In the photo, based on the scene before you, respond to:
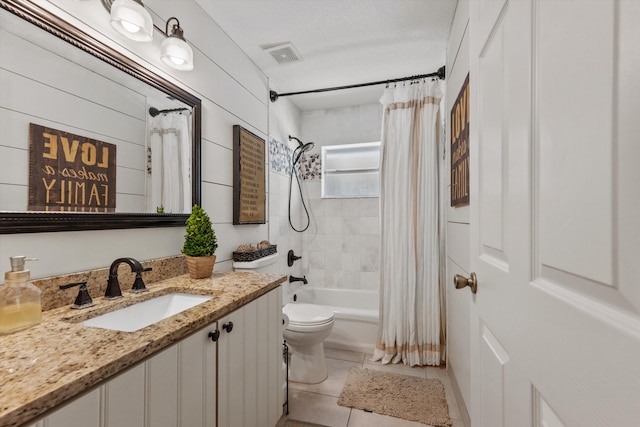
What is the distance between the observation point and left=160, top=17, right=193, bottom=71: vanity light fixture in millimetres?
1340

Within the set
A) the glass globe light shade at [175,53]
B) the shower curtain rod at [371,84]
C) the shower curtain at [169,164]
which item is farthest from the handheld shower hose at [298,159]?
the glass globe light shade at [175,53]

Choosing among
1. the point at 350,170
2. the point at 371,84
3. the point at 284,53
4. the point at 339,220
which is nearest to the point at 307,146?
the point at 350,170

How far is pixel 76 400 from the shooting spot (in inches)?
22.1

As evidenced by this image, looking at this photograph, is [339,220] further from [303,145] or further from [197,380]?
[197,380]

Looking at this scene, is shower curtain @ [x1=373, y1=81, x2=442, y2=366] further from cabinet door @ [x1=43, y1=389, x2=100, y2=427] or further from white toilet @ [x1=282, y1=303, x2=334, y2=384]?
cabinet door @ [x1=43, y1=389, x2=100, y2=427]

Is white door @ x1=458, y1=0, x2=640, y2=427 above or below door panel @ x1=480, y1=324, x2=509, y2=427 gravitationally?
above

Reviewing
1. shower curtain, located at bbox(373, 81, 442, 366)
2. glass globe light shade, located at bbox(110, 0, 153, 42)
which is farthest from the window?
glass globe light shade, located at bbox(110, 0, 153, 42)

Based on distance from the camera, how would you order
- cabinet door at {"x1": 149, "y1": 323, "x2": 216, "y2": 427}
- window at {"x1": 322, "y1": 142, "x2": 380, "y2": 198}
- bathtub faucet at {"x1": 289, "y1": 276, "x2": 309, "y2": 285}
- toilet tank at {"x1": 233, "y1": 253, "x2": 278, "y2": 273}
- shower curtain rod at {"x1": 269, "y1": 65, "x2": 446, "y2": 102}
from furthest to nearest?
window at {"x1": 322, "y1": 142, "x2": 380, "y2": 198} < bathtub faucet at {"x1": 289, "y1": 276, "x2": 309, "y2": 285} < shower curtain rod at {"x1": 269, "y1": 65, "x2": 446, "y2": 102} < toilet tank at {"x1": 233, "y1": 253, "x2": 278, "y2": 273} < cabinet door at {"x1": 149, "y1": 323, "x2": 216, "y2": 427}

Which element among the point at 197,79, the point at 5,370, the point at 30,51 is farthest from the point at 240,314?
the point at 197,79

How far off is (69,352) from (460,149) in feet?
6.17

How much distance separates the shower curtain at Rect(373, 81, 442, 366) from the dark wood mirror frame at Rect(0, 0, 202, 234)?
1.69 metres

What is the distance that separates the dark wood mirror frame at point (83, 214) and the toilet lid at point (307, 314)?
3.68 feet

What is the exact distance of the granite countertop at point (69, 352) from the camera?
0.50m

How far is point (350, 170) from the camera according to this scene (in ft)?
11.0
